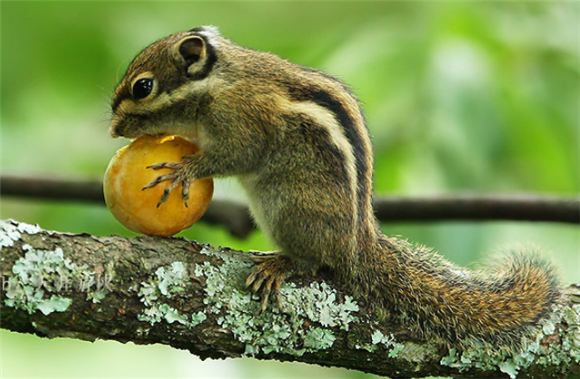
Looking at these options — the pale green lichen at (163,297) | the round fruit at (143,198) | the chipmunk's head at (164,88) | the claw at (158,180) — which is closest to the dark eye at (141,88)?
the chipmunk's head at (164,88)

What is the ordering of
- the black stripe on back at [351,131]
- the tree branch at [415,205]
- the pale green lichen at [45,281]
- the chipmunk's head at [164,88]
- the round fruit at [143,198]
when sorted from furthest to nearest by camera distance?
the tree branch at [415,205] → the chipmunk's head at [164,88] → the black stripe on back at [351,131] → the round fruit at [143,198] → the pale green lichen at [45,281]

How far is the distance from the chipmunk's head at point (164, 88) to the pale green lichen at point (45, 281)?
1.24 m

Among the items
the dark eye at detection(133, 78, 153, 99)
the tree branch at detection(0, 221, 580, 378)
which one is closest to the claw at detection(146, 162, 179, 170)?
the tree branch at detection(0, 221, 580, 378)

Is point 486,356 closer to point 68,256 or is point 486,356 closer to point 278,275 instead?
point 278,275

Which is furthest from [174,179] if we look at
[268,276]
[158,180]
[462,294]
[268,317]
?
[462,294]

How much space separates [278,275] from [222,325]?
38 centimetres

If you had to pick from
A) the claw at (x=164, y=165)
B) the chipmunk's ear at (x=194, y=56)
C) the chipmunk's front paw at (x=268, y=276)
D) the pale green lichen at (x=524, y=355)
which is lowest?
the pale green lichen at (x=524, y=355)

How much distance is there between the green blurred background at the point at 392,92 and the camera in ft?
13.5

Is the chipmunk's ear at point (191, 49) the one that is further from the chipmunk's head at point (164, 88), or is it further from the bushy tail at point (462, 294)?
Result: the bushy tail at point (462, 294)

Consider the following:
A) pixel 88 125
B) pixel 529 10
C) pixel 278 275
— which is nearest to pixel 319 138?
pixel 278 275

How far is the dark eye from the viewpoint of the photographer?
3887 mm

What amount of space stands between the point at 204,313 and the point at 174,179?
68 cm

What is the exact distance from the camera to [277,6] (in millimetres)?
5477

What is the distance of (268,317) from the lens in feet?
9.68
